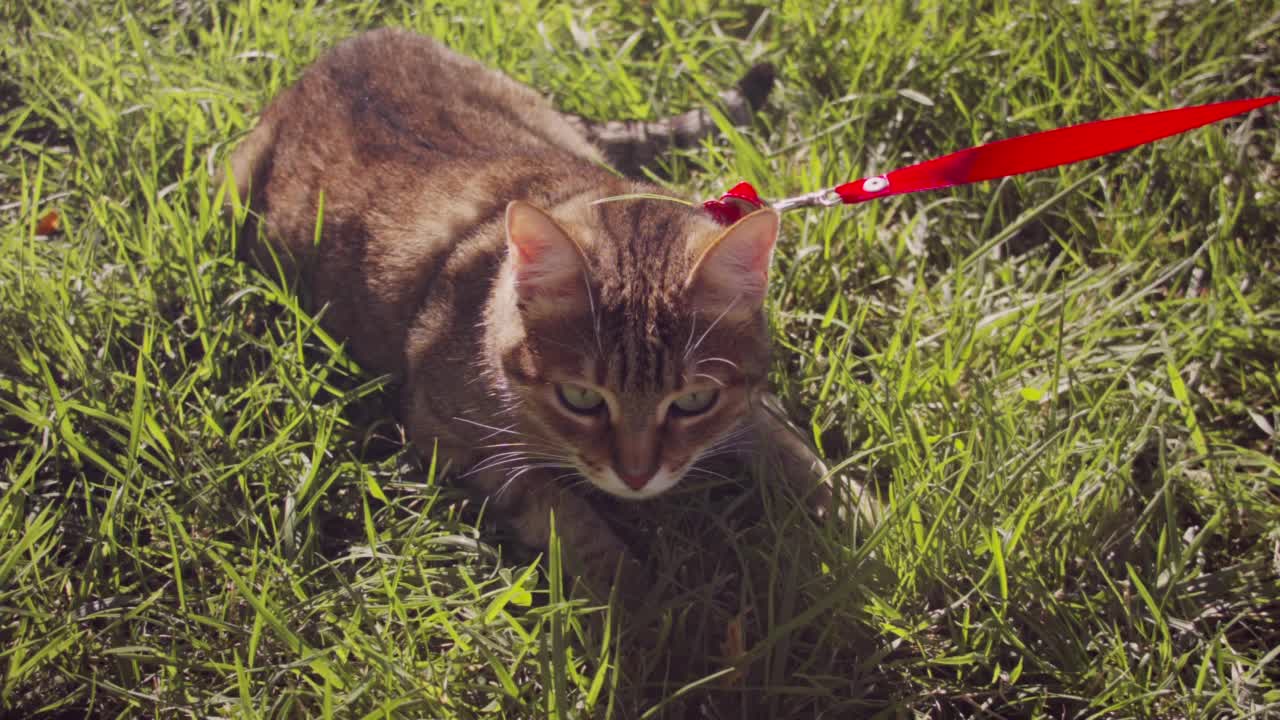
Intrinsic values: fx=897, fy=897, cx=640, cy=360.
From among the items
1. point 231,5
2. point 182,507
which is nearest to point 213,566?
point 182,507

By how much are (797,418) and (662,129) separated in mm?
1305

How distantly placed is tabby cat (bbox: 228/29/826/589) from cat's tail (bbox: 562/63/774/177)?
231mm

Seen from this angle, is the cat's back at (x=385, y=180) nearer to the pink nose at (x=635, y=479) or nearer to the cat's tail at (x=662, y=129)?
the cat's tail at (x=662, y=129)

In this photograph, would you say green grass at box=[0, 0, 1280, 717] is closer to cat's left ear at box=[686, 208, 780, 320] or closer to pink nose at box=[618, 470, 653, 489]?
pink nose at box=[618, 470, 653, 489]

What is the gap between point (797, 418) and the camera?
2.44 m

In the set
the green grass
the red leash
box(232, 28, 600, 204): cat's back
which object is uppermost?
box(232, 28, 600, 204): cat's back

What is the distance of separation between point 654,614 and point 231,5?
3142 millimetres

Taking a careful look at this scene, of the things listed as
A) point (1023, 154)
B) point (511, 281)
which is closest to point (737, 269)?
point (511, 281)

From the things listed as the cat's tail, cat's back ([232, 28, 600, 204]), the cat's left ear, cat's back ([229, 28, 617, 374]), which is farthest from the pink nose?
the cat's tail

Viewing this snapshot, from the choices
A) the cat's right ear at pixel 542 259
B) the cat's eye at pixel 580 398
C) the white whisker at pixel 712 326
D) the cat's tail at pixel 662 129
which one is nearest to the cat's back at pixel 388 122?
the cat's tail at pixel 662 129

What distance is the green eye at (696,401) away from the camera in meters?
2.02

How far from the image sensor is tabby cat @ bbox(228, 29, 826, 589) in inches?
76.6

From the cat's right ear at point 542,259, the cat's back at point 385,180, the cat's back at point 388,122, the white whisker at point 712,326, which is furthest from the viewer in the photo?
the cat's back at point 388,122

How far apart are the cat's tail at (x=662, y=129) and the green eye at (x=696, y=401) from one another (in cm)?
137
